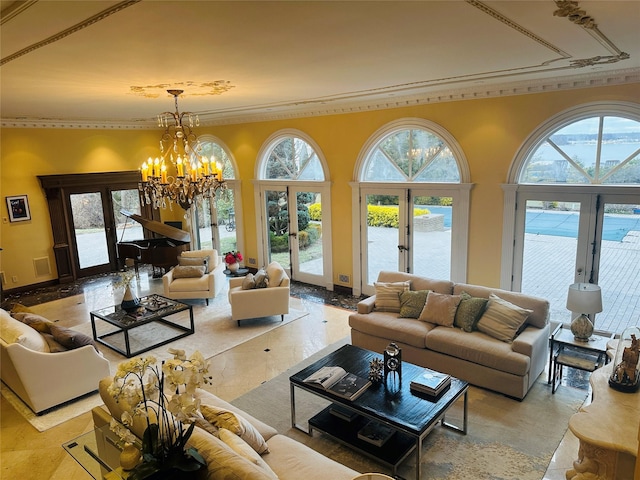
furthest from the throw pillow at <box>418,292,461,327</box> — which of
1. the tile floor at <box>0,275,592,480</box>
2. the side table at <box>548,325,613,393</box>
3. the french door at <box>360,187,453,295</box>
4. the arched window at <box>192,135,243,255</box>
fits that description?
the arched window at <box>192,135,243,255</box>

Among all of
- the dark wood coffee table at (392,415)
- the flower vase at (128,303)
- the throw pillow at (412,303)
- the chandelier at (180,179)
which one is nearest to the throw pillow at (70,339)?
the flower vase at (128,303)

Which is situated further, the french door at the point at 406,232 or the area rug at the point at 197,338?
the french door at the point at 406,232

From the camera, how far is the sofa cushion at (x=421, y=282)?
17.7 feet

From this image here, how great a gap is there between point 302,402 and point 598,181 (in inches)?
175

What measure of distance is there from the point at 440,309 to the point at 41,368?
14.3 ft

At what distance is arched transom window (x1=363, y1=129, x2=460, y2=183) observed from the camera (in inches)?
256

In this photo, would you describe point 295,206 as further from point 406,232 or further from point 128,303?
point 128,303

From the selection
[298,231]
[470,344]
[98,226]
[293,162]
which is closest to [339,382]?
[470,344]

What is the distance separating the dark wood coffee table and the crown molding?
387 centimetres

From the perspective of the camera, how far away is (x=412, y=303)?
5.34 metres

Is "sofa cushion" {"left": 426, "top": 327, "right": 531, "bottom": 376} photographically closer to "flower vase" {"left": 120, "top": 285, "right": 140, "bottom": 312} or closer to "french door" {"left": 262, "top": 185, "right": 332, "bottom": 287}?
"french door" {"left": 262, "top": 185, "right": 332, "bottom": 287}

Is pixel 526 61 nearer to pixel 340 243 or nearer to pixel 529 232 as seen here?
pixel 529 232

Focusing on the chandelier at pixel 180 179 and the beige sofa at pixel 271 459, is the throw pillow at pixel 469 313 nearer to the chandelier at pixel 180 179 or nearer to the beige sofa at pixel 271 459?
the beige sofa at pixel 271 459

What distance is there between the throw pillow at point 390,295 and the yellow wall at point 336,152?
1467mm
